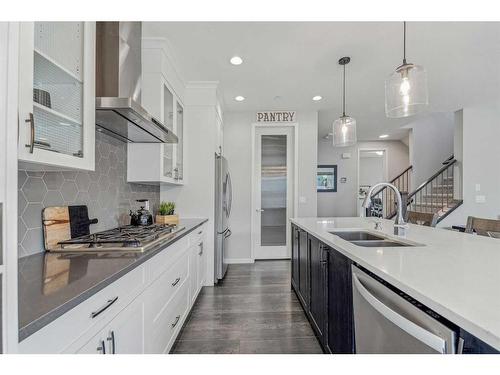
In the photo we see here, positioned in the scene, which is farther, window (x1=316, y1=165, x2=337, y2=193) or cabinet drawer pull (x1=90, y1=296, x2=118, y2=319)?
window (x1=316, y1=165, x2=337, y2=193)

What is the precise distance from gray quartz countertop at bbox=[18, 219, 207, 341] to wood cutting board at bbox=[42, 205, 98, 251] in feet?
0.38

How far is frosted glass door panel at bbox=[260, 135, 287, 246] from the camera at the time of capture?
182 inches

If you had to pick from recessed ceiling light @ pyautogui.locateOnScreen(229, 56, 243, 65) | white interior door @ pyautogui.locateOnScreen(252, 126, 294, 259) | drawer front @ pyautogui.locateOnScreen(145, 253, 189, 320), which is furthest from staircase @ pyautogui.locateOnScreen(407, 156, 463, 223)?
drawer front @ pyautogui.locateOnScreen(145, 253, 189, 320)

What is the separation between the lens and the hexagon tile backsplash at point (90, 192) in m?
1.32

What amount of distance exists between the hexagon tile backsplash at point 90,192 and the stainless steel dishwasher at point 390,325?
168cm

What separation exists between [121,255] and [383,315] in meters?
1.23

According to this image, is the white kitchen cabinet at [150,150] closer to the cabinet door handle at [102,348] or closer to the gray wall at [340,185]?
the cabinet door handle at [102,348]

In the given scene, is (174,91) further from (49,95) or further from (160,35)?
(49,95)

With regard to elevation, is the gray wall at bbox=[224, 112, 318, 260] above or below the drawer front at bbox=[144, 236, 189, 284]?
above

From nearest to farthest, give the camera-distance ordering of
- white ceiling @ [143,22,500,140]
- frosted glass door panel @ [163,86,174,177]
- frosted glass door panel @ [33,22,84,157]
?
frosted glass door panel @ [33,22,84,157] < white ceiling @ [143,22,500,140] < frosted glass door panel @ [163,86,174,177]

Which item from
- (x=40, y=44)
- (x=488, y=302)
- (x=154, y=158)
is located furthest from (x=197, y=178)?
(x=488, y=302)

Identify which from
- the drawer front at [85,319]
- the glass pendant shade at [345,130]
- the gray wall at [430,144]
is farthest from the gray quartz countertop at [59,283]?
the gray wall at [430,144]

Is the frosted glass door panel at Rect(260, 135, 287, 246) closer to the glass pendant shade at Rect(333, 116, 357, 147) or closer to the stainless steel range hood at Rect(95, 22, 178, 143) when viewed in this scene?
the glass pendant shade at Rect(333, 116, 357, 147)

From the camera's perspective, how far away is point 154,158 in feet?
8.10
